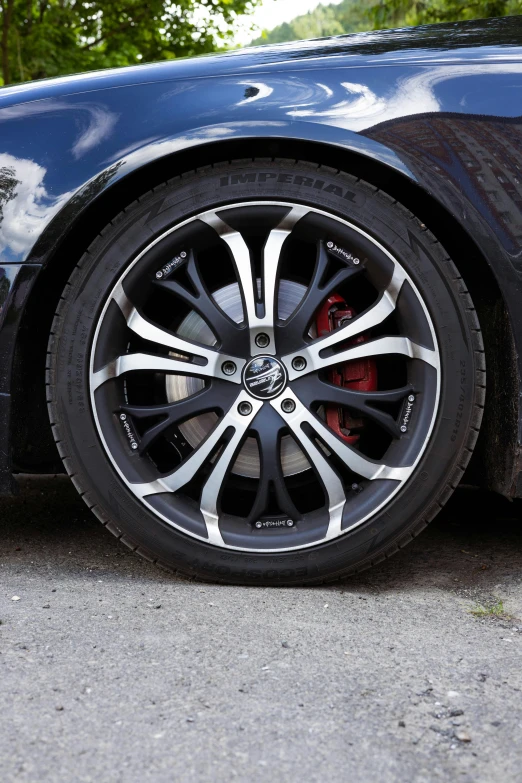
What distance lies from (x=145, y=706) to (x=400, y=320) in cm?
108

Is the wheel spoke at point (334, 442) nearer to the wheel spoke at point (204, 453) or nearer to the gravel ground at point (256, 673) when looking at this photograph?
the wheel spoke at point (204, 453)

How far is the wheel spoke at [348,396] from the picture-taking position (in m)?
1.94

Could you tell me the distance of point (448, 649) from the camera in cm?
165

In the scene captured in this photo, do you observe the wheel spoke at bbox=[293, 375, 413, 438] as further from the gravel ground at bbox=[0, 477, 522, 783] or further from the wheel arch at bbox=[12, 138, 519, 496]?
the gravel ground at bbox=[0, 477, 522, 783]

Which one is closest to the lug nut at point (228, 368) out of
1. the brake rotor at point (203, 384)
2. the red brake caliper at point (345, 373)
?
the brake rotor at point (203, 384)

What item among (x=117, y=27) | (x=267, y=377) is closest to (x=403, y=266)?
(x=267, y=377)

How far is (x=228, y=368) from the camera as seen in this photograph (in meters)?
1.95

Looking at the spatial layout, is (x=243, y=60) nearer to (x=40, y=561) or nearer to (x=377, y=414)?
(x=377, y=414)

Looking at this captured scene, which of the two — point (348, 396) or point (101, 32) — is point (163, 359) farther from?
point (101, 32)

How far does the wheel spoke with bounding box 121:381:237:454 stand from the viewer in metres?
1.95

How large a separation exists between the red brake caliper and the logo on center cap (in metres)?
0.17

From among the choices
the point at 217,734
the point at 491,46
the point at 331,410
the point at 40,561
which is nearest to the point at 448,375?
the point at 331,410

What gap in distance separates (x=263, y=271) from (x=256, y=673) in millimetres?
955

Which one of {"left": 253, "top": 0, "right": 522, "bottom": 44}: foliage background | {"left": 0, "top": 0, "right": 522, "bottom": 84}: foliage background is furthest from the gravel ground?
{"left": 0, "top": 0, "right": 522, "bottom": 84}: foliage background
